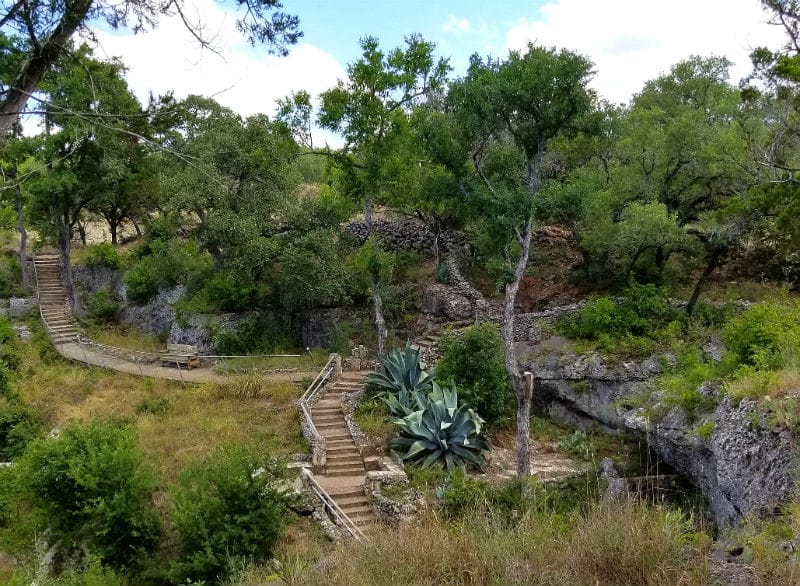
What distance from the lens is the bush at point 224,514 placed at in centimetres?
854

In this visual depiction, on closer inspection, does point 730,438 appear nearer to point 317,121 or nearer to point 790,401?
point 790,401

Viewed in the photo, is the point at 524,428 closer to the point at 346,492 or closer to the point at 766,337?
the point at 346,492

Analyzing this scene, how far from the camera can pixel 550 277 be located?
2069 centimetres

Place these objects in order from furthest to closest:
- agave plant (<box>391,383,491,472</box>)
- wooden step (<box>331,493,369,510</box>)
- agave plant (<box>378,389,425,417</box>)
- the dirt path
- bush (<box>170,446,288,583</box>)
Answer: the dirt path < agave plant (<box>378,389,425,417</box>) < agave plant (<box>391,383,491,472</box>) < wooden step (<box>331,493,369,510</box>) < bush (<box>170,446,288,583</box>)

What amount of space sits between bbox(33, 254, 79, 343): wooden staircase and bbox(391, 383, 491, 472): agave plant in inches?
699

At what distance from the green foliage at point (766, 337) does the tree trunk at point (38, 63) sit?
Answer: 38.5 feet

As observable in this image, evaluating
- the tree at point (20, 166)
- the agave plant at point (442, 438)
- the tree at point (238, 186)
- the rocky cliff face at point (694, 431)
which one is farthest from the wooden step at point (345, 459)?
the tree at point (20, 166)

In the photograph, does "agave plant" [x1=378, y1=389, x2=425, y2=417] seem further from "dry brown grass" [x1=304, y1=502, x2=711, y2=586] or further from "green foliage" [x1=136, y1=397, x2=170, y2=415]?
"dry brown grass" [x1=304, y1=502, x2=711, y2=586]

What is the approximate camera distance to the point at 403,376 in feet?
50.1

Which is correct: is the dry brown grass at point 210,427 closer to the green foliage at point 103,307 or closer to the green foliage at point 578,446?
the green foliage at point 578,446

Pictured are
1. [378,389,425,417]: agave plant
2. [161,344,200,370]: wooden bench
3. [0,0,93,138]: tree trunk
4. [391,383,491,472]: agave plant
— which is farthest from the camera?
[161,344,200,370]: wooden bench

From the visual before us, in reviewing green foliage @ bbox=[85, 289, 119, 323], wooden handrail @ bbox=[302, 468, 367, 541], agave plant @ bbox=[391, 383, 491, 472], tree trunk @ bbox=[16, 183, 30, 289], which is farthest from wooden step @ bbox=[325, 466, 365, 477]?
tree trunk @ bbox=[16, 183, 30, 289]

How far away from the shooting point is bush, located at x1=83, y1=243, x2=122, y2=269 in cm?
2655

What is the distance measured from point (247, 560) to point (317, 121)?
13.2 m
